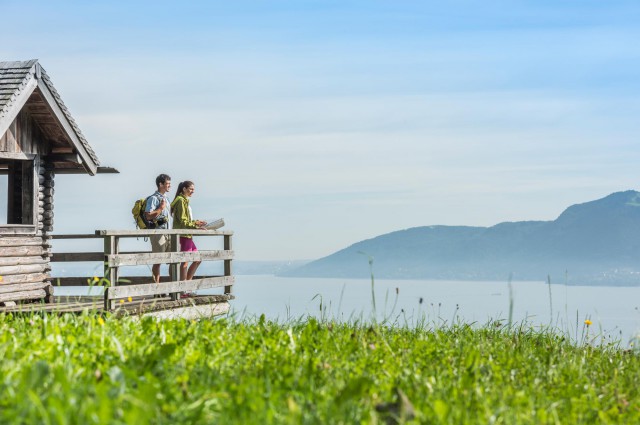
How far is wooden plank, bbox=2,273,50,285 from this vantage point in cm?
1725

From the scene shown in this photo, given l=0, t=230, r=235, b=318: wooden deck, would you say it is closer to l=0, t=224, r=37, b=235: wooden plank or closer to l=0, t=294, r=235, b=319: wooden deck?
l=0, t=294, r=235, b=319: wooden deck

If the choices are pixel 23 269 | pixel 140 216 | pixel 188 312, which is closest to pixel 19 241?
pixel 23 269

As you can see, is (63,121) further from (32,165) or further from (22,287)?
(22,287)

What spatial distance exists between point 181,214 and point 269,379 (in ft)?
37.2

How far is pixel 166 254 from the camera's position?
16469 mm

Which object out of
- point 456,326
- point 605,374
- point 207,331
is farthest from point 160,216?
point 605,374

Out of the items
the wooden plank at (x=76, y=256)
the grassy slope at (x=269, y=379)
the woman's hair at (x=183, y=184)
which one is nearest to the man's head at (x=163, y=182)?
the woman's hair at (x=183, y=184)

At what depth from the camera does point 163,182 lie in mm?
15727

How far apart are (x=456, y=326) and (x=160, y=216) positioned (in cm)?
678

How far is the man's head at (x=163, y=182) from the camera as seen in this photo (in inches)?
620

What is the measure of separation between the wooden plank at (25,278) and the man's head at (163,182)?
13.1ft

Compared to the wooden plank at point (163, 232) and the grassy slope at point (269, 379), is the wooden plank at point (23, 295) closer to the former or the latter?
the wooden plank at point (163, 232)

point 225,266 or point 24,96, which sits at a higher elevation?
point 24,96

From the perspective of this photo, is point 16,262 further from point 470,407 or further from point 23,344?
point 470,407
